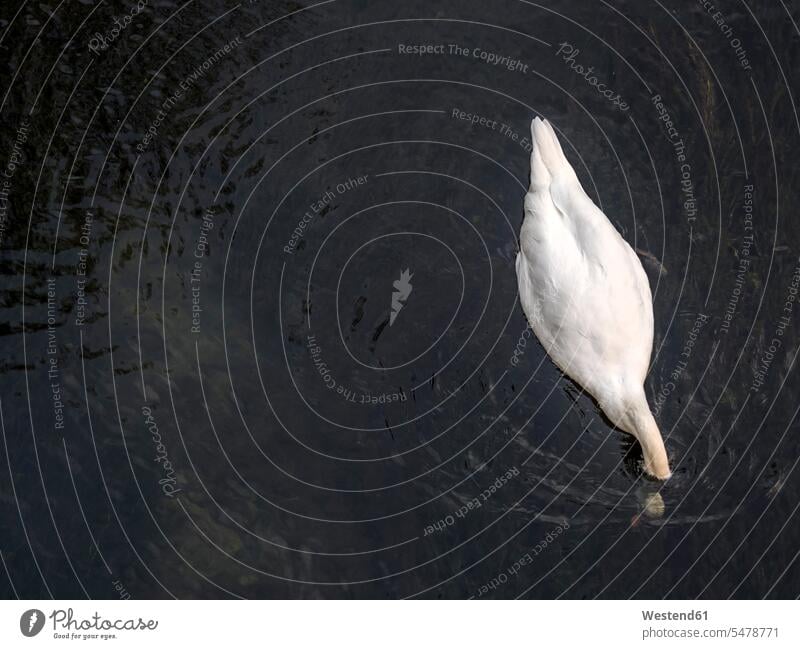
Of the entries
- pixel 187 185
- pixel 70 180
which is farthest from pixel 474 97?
pixel 70 180

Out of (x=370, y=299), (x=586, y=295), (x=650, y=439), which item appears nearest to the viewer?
(x=586, y=295)

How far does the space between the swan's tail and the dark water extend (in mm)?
125

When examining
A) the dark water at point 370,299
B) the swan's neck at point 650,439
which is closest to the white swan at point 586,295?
the swan's neck at point 650,439

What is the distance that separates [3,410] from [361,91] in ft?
6.19

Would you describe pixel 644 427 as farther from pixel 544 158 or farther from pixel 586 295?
pixel 544 158

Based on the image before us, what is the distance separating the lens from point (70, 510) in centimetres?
410

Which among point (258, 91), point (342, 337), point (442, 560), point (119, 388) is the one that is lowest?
point (442, 560)

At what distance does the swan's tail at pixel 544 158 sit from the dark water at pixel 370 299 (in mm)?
125

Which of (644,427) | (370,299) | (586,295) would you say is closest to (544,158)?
(586,295)

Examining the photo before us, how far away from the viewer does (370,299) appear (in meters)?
4.17

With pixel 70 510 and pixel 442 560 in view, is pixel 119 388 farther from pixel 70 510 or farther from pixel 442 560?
pixel 442 560

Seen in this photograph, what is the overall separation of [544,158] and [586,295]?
581mm

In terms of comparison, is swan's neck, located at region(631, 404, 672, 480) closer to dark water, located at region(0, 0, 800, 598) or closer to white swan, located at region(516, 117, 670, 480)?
white swan, located at region(516, 117, 670, 480)

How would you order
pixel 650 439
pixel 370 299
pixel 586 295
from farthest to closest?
pixel 370 299, pixel 650 439, pixel 586 295
